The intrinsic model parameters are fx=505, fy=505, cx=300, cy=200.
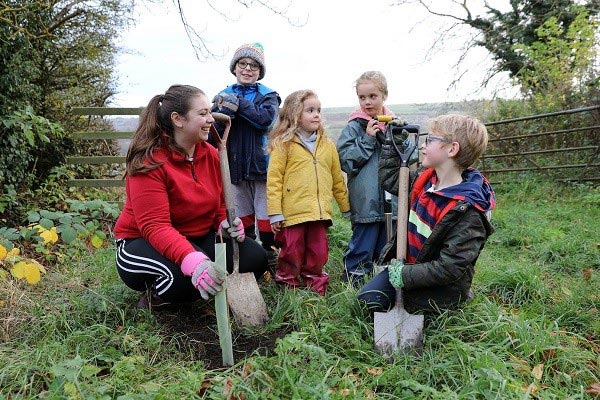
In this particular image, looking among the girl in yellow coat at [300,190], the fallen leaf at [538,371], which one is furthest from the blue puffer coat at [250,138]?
the fallen leaf at [538,371]

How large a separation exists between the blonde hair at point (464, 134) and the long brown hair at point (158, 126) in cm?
140

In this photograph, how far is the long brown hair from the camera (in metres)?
2.91

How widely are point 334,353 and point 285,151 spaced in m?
1.52

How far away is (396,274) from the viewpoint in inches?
107

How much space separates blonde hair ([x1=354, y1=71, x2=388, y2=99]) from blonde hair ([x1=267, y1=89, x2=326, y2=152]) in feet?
1.31

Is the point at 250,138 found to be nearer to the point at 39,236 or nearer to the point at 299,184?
the point at 299,184

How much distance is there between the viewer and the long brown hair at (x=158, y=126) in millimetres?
2906

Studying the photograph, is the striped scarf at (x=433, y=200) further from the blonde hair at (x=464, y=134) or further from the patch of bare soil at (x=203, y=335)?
the patch of bare soil at (x=203, y=335)

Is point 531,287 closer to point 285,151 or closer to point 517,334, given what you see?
point 517,334

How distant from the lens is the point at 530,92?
11.0 m

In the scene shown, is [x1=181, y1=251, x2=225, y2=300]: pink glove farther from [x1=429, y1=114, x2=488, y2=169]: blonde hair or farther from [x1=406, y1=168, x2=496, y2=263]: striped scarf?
[x1=429, y1=114, x2=488, y2=169]: blonde hair

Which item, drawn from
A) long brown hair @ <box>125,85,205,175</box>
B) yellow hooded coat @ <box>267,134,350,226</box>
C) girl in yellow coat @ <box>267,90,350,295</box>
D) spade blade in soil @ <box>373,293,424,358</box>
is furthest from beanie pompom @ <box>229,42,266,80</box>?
spade blade in soil @ <box>373,293,424,358</box>

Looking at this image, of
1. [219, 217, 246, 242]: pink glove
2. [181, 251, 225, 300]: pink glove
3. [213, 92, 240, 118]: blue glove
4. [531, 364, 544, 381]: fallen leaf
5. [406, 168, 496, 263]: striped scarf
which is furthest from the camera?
[213, 92, 240, 118]: blue glove

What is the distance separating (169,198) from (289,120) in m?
1.13
